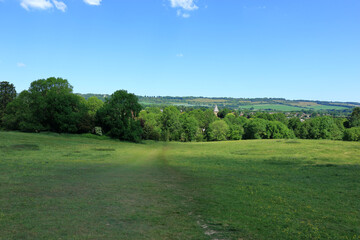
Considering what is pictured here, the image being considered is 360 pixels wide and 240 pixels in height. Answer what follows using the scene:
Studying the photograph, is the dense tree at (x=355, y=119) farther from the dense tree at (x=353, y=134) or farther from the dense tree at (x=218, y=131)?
the dense tree at (x=218, y=131)

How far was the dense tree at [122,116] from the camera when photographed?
70.6 metres

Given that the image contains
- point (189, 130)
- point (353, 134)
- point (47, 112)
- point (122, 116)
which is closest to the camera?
point (47, 112)

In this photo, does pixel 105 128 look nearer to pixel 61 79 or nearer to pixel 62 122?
pixel 62 122

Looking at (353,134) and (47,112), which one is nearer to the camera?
(47,112)

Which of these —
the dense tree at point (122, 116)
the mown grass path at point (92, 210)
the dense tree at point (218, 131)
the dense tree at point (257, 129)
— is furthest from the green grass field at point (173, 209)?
the dense tree at point (257, 129)

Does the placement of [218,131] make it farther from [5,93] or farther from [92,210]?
[92,210]

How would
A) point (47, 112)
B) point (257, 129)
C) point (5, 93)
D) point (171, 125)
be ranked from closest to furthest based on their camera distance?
point (47, 112) → point (5, 93) → point (171, 125) → point (257, 129)

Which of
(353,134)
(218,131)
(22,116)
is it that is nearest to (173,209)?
(22,116)

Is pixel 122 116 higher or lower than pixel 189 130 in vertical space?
higher

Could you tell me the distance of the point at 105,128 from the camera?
75438mm

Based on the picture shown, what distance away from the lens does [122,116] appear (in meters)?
71.8

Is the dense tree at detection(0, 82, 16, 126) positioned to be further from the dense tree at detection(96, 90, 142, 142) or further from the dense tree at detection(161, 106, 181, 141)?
the dense tree at detection(161, 106, 181, 141)

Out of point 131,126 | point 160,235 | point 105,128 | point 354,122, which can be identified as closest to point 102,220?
point 160,235

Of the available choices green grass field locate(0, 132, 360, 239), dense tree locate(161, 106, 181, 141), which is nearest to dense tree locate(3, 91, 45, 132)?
dense tree locate(161, 106, 181, 141)
